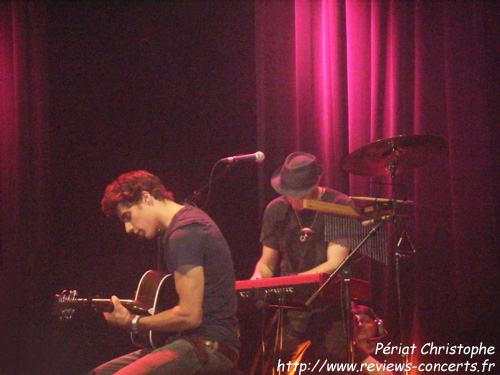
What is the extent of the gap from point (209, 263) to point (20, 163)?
324 cm

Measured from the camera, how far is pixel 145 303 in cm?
315

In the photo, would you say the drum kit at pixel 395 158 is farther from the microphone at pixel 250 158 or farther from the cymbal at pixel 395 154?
the microphone at pixel 250 158

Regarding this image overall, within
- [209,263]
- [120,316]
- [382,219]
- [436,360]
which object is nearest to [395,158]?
[382,219]

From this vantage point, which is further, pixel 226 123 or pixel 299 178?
pixel 226 123

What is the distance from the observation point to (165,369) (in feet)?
8.47

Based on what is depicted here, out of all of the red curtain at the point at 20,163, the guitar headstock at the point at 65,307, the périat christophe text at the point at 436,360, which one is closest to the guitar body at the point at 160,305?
the guitar headstock at the point at 65,307

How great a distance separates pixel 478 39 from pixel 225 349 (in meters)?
2.66

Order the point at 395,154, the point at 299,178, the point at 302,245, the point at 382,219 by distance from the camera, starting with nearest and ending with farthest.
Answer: the point at 382,219
the point at 395,154
the point at 299,178
the point at 302,245

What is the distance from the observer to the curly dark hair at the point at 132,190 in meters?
3.11

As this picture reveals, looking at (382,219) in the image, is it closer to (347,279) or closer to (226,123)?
(347,279)

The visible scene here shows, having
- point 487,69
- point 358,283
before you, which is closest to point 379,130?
point 487,69

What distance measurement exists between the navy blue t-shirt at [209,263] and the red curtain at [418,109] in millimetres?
1274

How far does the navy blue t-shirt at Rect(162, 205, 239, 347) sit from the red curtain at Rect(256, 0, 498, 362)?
1.27m

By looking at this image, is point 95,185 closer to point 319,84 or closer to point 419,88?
point 319,84
